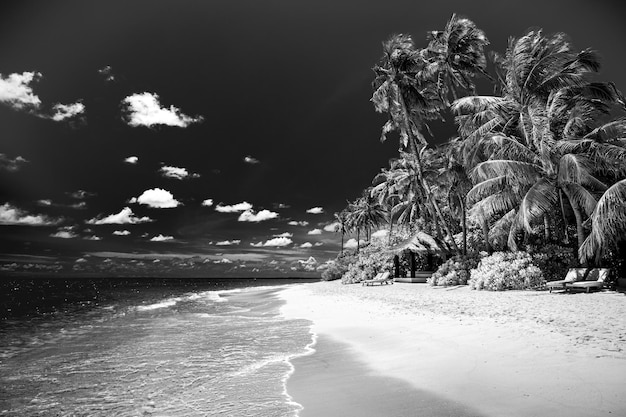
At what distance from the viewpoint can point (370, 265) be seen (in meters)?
32.5

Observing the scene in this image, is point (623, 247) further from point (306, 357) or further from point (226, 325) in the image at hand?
point (226, 325)

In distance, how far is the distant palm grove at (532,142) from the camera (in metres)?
14.2

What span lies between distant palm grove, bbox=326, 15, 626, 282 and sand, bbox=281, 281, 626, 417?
5.68 metres

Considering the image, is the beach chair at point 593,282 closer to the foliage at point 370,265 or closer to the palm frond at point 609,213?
the palm frond at point 609,213

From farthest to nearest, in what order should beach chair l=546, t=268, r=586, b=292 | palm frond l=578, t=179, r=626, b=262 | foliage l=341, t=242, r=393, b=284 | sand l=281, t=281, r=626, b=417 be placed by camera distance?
1. foliage l=341, t=242, r=393, b=284
2. beach chair l=546, t=268, r=586, b=292
3. palm frond l=578, t=179, r=626, b=262
4. sand l=281, t=281, r=626, b=417

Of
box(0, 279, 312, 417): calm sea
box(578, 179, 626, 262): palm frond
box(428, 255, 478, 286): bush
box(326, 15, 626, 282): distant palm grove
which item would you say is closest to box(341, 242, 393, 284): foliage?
box(326, 15, 626, 282): distant palm grove

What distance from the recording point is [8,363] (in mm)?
8602

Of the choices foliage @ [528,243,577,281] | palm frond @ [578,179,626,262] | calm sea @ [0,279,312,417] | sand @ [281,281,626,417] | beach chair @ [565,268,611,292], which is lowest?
calm sea @ [0,279,312,417]

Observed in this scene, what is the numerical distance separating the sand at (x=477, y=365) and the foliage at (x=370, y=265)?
21.8 m

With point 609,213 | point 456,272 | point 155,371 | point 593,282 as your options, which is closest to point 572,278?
point 593,282

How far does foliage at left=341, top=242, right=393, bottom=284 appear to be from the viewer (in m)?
31.7

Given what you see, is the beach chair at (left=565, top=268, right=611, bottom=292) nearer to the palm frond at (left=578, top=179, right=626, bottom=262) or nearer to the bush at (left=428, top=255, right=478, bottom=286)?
the palm frond at (left=578, top=179, right=626, bottom=262)

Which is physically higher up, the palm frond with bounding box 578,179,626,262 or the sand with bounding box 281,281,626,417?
the palm frond with bounding box 578,179,626,262

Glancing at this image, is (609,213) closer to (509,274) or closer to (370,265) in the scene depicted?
(509,274)
